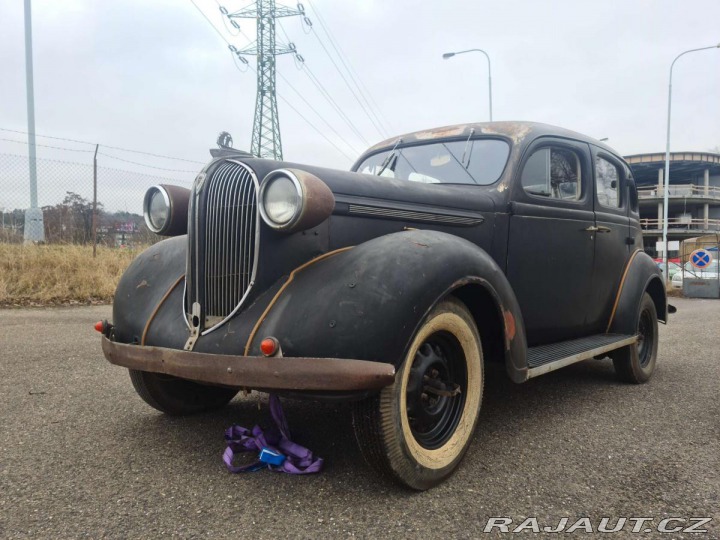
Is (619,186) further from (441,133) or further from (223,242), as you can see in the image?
(223,242)

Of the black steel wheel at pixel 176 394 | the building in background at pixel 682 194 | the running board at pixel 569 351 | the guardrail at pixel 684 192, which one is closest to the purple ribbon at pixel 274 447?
the black steel wheel at pixel 176 394

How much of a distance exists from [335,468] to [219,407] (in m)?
1.24

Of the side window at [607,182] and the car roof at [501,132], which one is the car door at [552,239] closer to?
the car roof at [501,132]

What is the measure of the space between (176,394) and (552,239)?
2596 millimetres

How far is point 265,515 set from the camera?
6.97ft

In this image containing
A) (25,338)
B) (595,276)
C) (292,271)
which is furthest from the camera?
(25,338)

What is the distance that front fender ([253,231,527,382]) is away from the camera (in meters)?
2.15

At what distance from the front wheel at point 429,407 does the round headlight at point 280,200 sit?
0.75 metres

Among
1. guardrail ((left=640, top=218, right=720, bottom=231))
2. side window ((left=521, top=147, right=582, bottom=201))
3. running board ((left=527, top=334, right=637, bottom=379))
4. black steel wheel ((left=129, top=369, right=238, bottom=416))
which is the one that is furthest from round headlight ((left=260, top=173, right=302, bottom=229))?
guardrail ((left=640, top=218, right=720, bottom=231))

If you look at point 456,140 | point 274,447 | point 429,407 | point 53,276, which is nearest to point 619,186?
point 456,140

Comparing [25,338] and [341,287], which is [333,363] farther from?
[25,338]

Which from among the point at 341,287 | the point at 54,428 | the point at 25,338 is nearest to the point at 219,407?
the point at 54,428

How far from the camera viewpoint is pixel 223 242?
2.65m

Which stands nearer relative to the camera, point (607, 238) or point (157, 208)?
point (157, 208)
